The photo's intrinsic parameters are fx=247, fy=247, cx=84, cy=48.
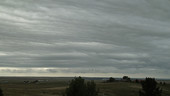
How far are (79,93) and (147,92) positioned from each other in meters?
14.0

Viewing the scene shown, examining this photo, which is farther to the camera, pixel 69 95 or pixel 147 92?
pixel 147 92

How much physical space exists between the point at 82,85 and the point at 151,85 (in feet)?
45.1

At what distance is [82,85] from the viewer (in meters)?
27.5

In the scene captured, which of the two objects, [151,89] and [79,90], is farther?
[151,89]

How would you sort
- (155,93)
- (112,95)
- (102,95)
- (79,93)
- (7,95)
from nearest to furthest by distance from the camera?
(79,93), (155,93), (7,95), (102,95), (112,95)

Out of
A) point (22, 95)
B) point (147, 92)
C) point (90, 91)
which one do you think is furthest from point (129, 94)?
point (90, 91)

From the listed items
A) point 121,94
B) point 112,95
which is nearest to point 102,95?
point 112,95

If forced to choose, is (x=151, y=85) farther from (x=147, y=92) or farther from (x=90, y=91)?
(x=90, y=91)

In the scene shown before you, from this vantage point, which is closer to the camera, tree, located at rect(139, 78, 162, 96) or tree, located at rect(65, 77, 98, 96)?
tree, located at rect(65, 77, 98, 96)

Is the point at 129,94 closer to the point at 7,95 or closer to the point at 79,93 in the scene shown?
the point at 7,95

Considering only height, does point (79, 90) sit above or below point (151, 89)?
below

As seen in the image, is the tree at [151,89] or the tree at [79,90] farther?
the tree at [151,89]

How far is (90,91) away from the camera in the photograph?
28.1 meters

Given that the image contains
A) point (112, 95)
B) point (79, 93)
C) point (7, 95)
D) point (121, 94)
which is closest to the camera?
point (79, 93)
